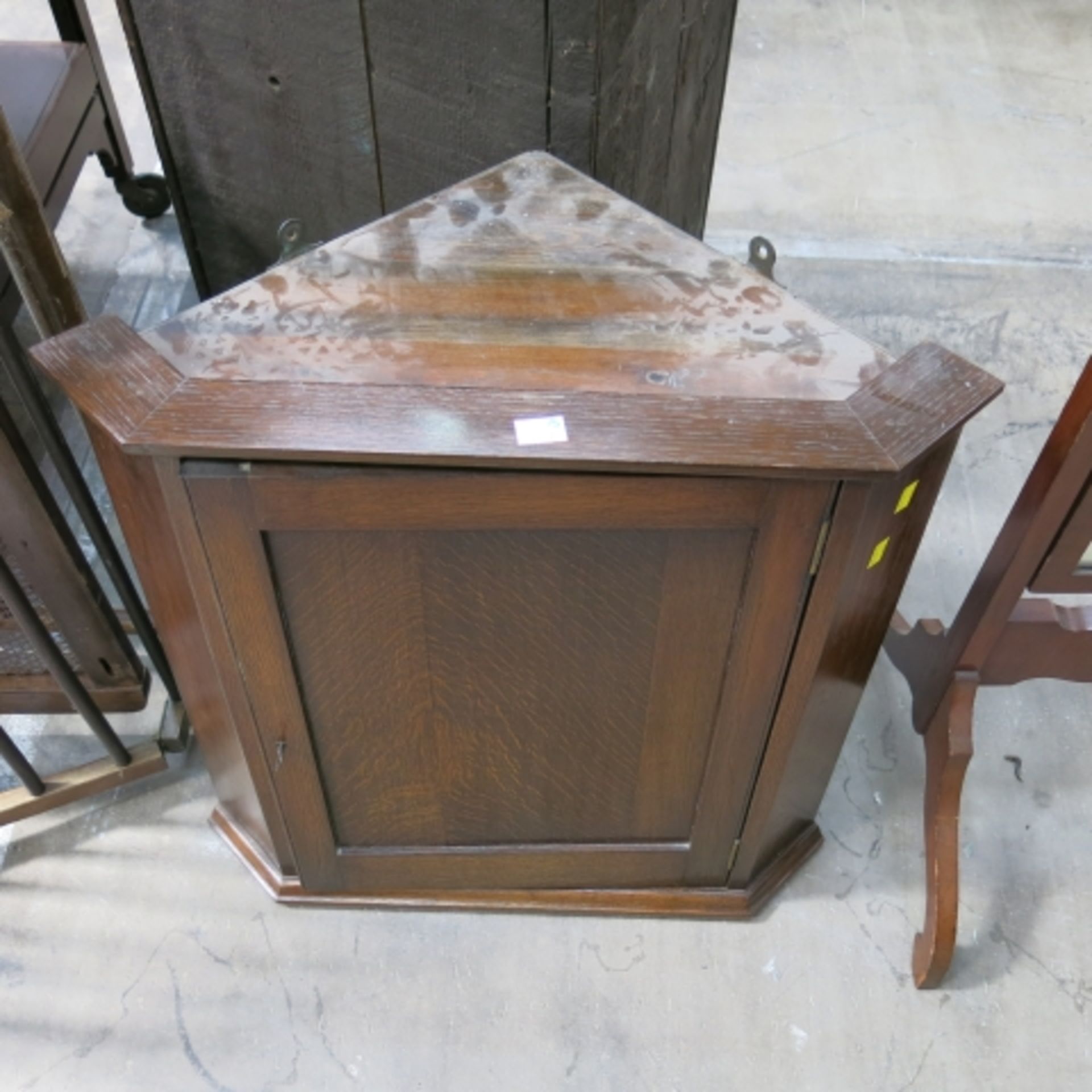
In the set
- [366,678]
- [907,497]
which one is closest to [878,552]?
[907,497]

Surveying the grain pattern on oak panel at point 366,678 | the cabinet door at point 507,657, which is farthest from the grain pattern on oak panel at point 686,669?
the grain pattern on oak panel at point 366,678

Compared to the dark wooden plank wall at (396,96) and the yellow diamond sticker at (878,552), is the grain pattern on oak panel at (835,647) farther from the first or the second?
the dark wooden plank wall at (396,96)

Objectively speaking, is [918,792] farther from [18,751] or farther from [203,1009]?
[18,751]

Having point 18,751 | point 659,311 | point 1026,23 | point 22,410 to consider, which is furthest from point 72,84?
point 1026,23

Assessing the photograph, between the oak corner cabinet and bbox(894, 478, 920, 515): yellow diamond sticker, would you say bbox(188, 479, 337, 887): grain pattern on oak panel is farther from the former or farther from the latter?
bbox(894, 478, 920, 515): yellow diamond sticker

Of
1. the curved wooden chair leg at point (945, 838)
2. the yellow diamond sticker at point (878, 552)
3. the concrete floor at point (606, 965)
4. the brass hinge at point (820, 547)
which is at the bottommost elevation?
the concrete floor at point (606, 965)

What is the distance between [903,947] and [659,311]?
96 centimetres

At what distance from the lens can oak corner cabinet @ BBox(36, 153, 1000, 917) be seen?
898mm

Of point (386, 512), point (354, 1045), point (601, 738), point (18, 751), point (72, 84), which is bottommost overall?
point (354, 1045)

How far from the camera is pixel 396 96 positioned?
141 cm

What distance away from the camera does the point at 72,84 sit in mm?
1952

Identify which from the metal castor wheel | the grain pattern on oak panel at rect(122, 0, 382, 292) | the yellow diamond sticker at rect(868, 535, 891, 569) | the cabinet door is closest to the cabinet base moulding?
the cabinet door

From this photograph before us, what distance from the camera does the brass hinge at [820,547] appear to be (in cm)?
95

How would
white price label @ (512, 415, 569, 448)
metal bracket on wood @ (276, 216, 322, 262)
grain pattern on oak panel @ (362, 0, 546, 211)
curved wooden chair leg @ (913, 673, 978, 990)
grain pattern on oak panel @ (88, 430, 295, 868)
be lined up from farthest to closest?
1. curved wooden chair leg @ (913, 673, 978, 990)
2. grain pattern on oak panel @ (362, 0, 546, 211)
3. metal bracket on wood @ (276, 216, 322, 262)
4. grain pattern on oak panel @ (88, 430, 295, 868)
5. white price label @ (512, 415, 569, 448)
